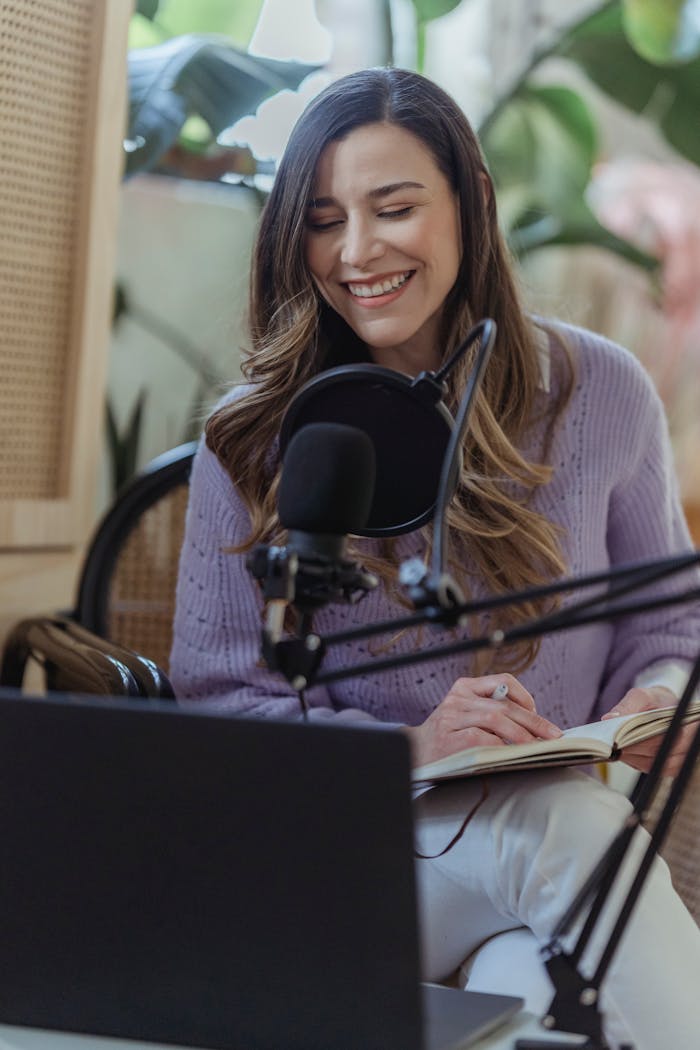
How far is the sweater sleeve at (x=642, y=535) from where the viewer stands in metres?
1.42

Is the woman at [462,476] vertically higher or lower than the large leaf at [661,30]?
lower

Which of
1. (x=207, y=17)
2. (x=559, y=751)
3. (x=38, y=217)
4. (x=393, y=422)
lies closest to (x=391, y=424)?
(x=393, y=422)

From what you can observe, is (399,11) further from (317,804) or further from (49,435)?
(317,804)

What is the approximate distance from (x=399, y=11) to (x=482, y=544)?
139 cm

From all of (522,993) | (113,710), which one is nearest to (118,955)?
(113,710)

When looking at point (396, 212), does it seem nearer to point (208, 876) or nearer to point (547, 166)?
point (208, 876)

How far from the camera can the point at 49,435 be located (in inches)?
65.2

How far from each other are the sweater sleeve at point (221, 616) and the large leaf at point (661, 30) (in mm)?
1198

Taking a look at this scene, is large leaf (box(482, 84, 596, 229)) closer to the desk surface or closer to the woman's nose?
the woman's nose

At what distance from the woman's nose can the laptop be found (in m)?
0.65

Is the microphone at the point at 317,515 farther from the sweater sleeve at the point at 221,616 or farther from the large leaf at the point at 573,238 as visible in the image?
the large leaf at the point at 573,238

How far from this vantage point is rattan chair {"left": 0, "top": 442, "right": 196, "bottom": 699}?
152cm

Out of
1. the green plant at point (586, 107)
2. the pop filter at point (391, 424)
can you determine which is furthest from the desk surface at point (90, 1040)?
the green plant at point (586, 107)

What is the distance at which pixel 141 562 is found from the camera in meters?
1.72
